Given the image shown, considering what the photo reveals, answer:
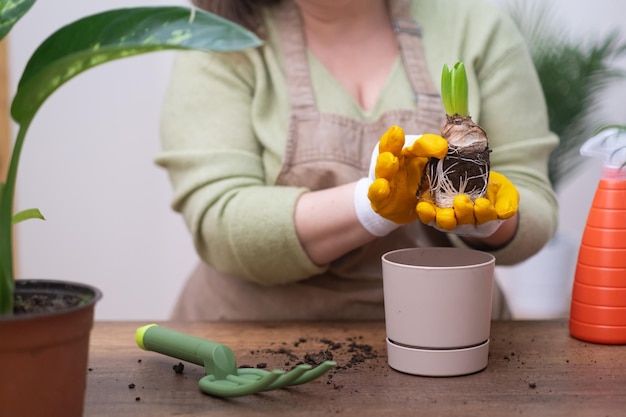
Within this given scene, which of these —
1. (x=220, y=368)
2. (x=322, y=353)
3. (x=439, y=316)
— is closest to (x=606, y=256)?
(x=439, y=316)

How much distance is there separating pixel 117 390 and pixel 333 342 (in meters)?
0.29

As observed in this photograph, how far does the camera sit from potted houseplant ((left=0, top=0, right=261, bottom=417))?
0.61m

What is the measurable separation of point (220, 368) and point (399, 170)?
0.99 ft

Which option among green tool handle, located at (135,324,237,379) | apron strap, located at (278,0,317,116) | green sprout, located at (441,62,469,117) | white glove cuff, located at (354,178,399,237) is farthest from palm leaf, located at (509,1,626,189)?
green tool handle, located at (135,324,237,379)

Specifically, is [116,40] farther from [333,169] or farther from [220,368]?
[333,169]

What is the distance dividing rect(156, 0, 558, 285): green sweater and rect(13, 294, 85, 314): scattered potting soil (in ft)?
1.59

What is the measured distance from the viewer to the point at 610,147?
977 mm

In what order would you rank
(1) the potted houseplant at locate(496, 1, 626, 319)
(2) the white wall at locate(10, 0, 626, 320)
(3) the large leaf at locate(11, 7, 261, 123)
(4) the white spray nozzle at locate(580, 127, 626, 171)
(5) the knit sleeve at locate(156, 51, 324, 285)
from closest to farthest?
(3) the large leaf at locate(11, 7, 261, 123)
(4) the white spray nozzle at locate(580, 127, 626, 171)
(5) the knit sleeve at locate(156, 51, 324, 285)
(1) the potted houseplant at locate(496, 1, 626, 319)
(2) the white wall at locate(10, 0, 626, 320)

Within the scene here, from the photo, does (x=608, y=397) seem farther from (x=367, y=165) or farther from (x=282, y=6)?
(x=282, y=6)

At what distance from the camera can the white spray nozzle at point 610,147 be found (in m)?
0.97

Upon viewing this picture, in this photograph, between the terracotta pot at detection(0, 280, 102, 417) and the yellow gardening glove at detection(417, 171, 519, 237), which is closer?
the terracotta pot at detection(0, 280, 102, 417)

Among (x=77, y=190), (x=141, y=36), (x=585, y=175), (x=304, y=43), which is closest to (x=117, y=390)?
(x=141, y=36)

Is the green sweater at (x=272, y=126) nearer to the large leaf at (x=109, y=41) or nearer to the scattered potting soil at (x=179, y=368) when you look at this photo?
the scattered potting soil at (x=179, y=368)

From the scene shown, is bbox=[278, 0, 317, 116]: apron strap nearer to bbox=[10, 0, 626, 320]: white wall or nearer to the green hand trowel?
the green hand trowel
